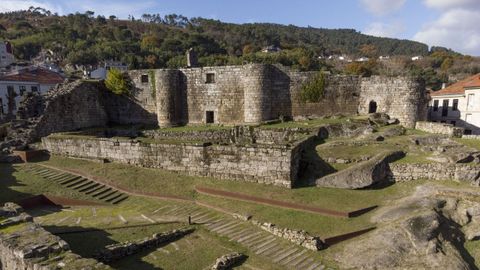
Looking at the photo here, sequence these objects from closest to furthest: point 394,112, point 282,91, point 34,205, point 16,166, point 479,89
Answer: point 34,205, point 16,166, point 394,112, point 282,91, point 479,89

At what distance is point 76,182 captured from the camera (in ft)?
51.3

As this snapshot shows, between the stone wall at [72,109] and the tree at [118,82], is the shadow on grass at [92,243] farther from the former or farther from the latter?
the tree at [118,82]

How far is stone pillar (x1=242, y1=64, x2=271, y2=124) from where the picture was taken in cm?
2356

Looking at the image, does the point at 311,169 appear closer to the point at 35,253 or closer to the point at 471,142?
the point at 471,142

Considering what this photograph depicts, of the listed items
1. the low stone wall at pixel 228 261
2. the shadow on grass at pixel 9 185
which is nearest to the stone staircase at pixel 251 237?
the low stone wall at pixel 228 261

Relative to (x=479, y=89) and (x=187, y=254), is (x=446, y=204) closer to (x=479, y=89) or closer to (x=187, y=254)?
(x=187, y=254)

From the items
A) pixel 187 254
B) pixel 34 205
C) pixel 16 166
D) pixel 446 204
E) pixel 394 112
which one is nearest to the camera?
pixel 187 254

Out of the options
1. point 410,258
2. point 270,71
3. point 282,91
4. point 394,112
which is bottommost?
point 410,258

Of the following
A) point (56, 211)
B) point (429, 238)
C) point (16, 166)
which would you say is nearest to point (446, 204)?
point (429, 238)

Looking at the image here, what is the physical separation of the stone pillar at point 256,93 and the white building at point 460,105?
18.3 metres

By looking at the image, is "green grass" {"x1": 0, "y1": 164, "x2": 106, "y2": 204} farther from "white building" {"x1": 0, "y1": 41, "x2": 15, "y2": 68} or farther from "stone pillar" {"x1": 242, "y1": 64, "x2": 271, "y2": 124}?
"white building" {"x1": 0, "y1": 41, "x2": 15, "y2": 68}

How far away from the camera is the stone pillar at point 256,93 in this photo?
2356 cm

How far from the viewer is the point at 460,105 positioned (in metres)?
28.2

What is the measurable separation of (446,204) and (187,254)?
10779 mm
